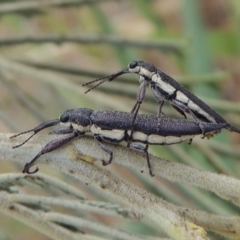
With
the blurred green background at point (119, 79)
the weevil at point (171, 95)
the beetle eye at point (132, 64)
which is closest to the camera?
the weevil at point (171, 95)

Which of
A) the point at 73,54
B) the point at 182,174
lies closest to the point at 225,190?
the point at 182,174

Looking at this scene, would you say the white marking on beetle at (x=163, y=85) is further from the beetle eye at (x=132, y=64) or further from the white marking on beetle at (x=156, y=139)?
the white marking on beetle at (x=156, y=139)

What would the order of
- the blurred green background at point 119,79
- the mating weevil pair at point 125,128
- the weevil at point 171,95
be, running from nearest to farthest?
→ the mating weevil pair at point 125,128 < the weevil at point 171,95 < the blurred green background at point 119,79

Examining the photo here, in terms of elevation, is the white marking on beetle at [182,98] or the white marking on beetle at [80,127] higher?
the white marking on beetle at [182,98]

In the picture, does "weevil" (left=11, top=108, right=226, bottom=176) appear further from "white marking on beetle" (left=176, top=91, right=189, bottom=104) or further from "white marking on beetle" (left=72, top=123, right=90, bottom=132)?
"white marking on beetle" (left=176, top=91, right=189, bottom=104)

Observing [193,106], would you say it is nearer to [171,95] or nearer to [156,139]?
[171,95]

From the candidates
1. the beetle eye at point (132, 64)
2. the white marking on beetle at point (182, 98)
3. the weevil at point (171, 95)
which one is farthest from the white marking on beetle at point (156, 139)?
the beetle eye at point (132, 64)

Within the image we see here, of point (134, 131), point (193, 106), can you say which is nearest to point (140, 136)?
point (134, 131)

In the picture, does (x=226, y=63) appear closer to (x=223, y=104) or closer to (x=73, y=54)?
(x=73, y=54)

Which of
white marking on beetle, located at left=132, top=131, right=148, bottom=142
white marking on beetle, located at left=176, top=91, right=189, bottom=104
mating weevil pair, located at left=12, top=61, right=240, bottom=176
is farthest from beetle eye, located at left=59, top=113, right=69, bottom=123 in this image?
white marking on beetle, located at left=176, top=91, right=189, bottom=104
